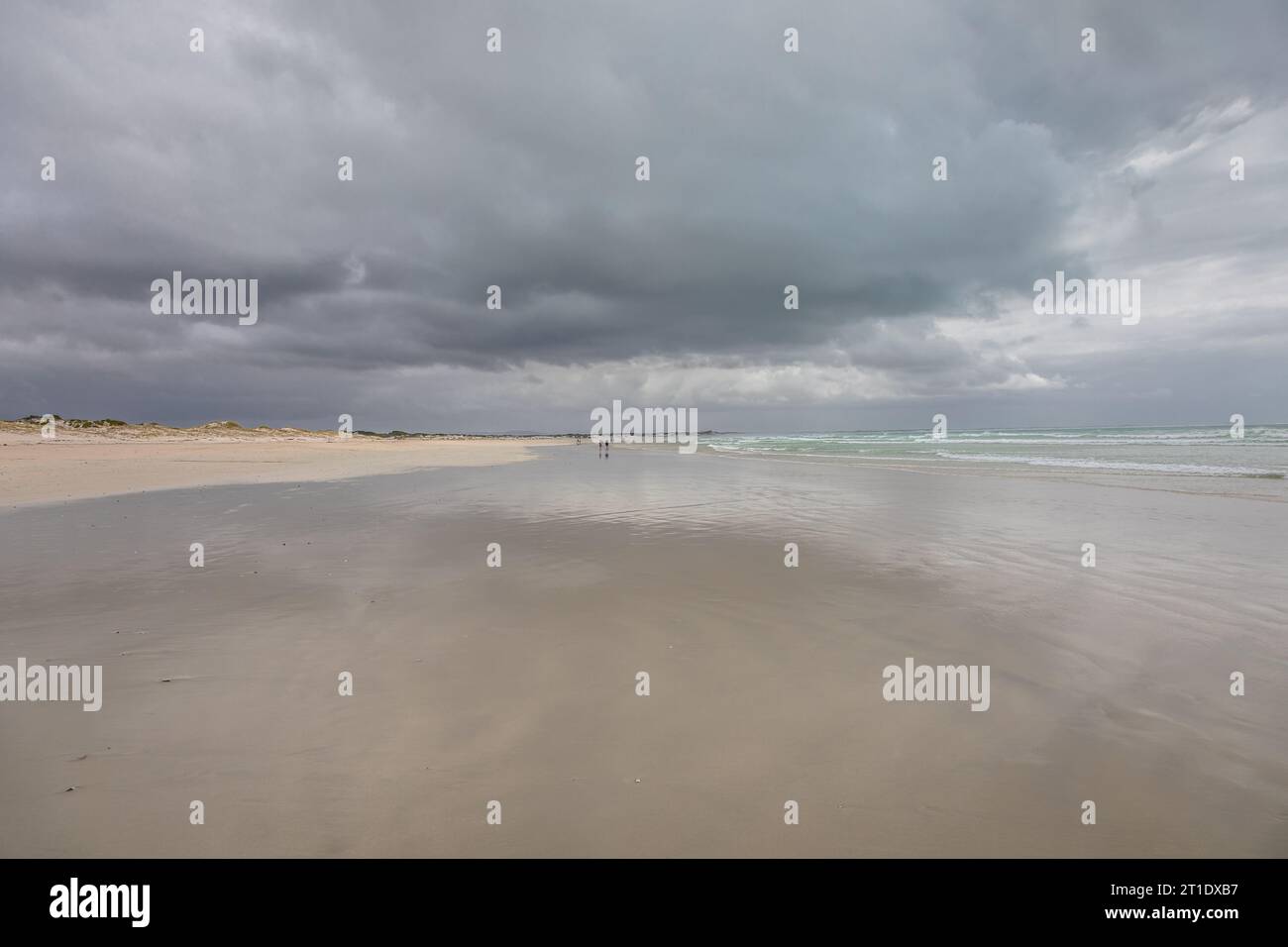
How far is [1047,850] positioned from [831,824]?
1.19 m

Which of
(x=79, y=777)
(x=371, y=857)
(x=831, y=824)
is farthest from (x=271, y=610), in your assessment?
(x=831, y=824)

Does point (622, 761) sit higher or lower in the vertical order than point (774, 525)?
lower

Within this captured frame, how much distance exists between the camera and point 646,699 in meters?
4.86

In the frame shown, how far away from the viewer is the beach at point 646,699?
10.8 ft

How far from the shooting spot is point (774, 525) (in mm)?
13688

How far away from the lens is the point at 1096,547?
1072cm

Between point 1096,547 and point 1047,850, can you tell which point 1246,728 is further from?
point 1096,547

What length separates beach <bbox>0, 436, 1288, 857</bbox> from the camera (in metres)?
3.31

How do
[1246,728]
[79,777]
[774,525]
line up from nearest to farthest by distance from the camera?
[79,777] → [1246,728] → [774,525]
